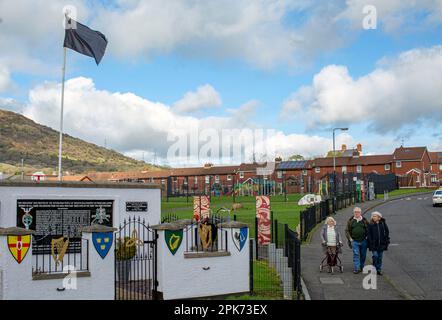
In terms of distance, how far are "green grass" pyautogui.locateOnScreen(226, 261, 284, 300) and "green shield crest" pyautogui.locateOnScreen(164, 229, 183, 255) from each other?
1.74m

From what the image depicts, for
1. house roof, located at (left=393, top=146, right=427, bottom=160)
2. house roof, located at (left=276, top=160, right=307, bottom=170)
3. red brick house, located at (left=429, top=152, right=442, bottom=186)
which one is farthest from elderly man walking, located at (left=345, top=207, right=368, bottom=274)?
red brick house, located at (left=429, top=152, right=442, bottom=186)

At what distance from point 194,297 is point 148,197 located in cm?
533

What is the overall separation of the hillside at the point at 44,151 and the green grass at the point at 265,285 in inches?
3416

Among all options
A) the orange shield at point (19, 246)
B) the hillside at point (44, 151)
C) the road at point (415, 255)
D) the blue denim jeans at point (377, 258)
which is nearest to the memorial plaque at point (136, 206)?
the orange shield at point (19, 246)

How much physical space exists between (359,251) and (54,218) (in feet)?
27.9

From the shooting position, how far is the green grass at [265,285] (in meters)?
12.6

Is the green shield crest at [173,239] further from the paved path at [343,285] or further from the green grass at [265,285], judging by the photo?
the paved path at [343,285]

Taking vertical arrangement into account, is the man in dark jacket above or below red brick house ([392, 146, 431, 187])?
below

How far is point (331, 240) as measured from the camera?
50.8 feet

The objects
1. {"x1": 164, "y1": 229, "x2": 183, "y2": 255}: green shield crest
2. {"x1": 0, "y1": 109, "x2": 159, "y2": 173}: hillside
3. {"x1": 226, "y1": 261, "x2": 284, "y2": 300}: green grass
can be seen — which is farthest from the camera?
{"x1": 0, "y1": 109, "x2": 159, "y2": 173}: hillside

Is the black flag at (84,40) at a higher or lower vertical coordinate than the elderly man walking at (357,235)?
higher

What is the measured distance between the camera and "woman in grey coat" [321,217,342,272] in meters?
15.5

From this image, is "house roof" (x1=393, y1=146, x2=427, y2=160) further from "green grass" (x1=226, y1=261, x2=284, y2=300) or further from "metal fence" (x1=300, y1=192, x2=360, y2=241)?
"green grass" (x1=226, y1=261, x2=284, y2=300)

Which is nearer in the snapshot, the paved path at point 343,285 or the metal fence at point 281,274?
the metal fence at point 281,274
